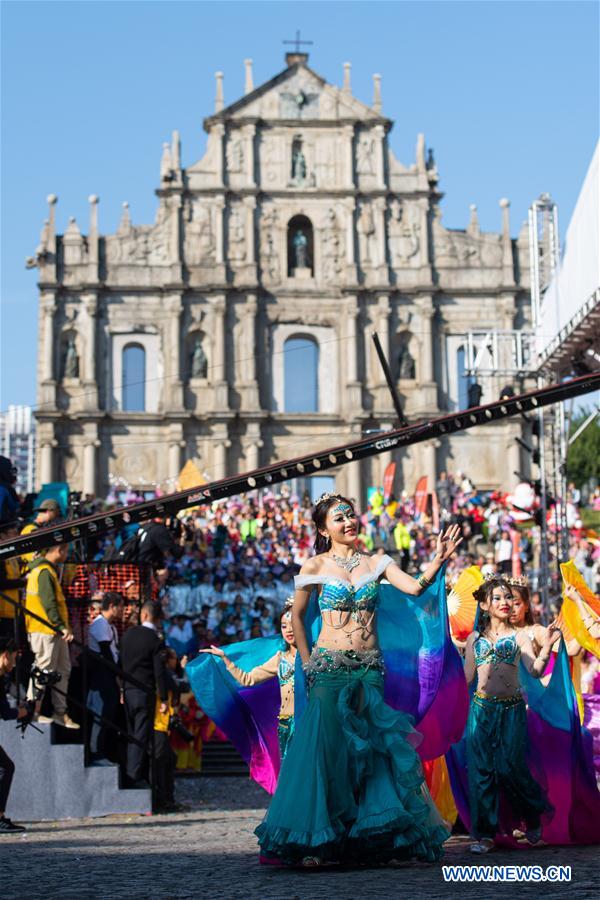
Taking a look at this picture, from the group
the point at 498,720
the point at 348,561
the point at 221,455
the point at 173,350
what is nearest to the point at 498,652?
the point at 498,720

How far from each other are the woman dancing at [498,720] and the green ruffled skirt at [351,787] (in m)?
1.02

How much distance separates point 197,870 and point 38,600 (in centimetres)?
488

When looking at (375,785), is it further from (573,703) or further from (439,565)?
(573,703)

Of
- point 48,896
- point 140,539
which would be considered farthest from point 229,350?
point 48,896

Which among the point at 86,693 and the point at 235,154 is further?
the point at 235,154

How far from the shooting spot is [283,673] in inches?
372

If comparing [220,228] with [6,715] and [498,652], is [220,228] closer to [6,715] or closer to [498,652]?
[6,715]

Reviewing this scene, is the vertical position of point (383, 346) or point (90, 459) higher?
point (383, 346)

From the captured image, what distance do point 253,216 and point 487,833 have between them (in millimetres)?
39408

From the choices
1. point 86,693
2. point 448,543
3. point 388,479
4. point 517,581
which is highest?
point 388,479

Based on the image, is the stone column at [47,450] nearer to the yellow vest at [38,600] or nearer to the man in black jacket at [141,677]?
the man in black jacket at [141,677]

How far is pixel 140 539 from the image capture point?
49.4 feet

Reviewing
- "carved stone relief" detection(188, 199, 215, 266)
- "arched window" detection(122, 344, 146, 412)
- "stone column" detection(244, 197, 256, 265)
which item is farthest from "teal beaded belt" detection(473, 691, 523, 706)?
"carved stone relief" detection(188, 199, 215, 266)

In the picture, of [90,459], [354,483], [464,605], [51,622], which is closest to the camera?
[464,605]
